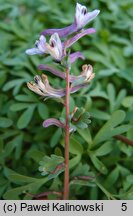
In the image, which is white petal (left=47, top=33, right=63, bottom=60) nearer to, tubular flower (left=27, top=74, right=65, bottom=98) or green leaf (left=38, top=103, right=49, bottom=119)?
tubular flower (left=27, top=74, right=65, bottom=98)

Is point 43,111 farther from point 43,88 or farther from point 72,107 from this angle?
point 43,88

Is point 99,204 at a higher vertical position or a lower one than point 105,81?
lower

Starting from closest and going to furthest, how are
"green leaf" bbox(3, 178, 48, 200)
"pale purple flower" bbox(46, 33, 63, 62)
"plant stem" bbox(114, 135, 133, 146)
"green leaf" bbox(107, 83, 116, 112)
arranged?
"pale purple flower" bbox(46, 33, 63, 62)
"green leaf" bbox(3, 178, 48, 200)
"plant stem" bbox(114, 135, 133, 146)
"green leaf" bbox(107, 83, 116, 112)

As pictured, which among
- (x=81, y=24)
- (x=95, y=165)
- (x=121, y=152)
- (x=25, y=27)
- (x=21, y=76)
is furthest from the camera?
(x=25, y=27)

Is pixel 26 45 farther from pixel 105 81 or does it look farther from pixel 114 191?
pixel 114 191

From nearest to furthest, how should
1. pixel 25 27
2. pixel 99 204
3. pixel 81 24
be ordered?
pixel 81 24
pixel 99 204
pixel 25 27

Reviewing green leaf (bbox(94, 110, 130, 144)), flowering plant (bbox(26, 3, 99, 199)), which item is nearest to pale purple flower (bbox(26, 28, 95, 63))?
flowering plant (bbox(26, 3, 99, 199))

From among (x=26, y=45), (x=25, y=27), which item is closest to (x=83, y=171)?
(x=26, y=45)

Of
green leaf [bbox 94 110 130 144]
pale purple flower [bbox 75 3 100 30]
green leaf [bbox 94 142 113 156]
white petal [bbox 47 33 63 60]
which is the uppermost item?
pale purple flower [bbox 75 3 100 30]
